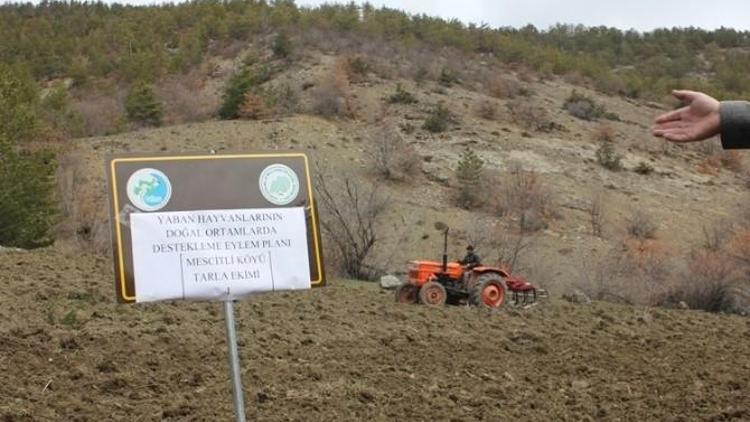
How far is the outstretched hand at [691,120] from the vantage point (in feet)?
10.0

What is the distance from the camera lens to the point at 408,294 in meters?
15.5

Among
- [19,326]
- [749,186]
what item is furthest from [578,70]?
[19,326]

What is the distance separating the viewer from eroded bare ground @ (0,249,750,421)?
7059 mm

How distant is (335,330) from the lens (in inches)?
440

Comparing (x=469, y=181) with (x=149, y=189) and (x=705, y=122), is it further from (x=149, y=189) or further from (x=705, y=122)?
(x=705, y=122)

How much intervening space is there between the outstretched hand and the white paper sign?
86.7 inches

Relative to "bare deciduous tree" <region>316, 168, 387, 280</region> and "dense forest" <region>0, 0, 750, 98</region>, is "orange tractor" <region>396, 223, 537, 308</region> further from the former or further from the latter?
"dense forest" <region>0, 0, 750, 98</region>

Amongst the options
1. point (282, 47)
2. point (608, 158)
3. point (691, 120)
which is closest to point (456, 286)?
point (691, 120)

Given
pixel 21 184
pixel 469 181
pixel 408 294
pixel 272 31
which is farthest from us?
pixel 272 31

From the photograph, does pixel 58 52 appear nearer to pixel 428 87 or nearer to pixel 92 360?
pixel 428 87

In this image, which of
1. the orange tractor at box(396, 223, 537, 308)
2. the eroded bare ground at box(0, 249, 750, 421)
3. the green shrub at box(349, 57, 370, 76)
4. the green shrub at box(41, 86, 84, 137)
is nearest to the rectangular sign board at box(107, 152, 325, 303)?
the eroded bare ground at box(0, 249, 750, 421)

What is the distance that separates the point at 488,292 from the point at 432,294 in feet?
2.96

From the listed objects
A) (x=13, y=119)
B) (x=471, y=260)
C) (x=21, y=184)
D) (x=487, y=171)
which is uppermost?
(x=13, y=119)

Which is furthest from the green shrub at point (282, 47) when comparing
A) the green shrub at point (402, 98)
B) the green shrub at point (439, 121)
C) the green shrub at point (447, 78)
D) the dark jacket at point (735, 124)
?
the dark jacket at point (735, 124)
